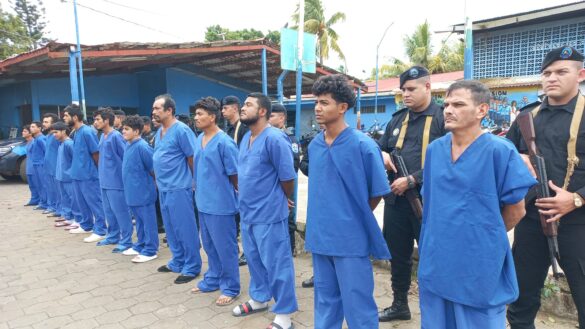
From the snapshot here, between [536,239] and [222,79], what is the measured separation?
48.5 ft

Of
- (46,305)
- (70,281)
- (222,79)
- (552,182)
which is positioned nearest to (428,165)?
(552,182)

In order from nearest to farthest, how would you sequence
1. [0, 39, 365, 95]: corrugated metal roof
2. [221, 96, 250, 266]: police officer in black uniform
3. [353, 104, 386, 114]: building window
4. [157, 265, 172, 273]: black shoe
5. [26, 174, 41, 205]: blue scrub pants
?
[221, 96, 250, 266]: police officer in black uniform → [157, 265, 172, 273]: black shoe → [26, 174, 41, 205]: blue scrub pants → [0, 39, 365, 95]: corrugated metal roof → [353, 104, 386, 114]: building window

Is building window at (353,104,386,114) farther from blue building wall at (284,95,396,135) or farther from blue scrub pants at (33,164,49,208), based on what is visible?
blue scrub pants at (33,164,49,208)

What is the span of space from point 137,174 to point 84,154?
1613 mm

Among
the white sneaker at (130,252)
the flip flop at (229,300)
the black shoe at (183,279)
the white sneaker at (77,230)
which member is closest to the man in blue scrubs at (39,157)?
the white sneaker at (77,230)

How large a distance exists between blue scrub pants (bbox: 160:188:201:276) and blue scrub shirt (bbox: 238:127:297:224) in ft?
3.71

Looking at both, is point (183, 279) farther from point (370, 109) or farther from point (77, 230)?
point (370, 109)

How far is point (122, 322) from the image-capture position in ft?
10.5

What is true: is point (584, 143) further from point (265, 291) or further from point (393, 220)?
point (265, 291)

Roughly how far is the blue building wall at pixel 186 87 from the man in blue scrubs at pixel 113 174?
9728 millimetres

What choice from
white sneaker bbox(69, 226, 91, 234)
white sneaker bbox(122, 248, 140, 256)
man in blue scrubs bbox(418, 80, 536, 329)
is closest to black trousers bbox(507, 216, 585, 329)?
man in blue scrubs bbox(418, 80, 536, 329)

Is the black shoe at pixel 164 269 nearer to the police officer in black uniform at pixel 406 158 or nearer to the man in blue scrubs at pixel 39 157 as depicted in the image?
the police officer in black uniform at pixel 406 158

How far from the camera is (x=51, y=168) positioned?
22.5 ft

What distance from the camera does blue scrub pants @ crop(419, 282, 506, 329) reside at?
1.81 meters
